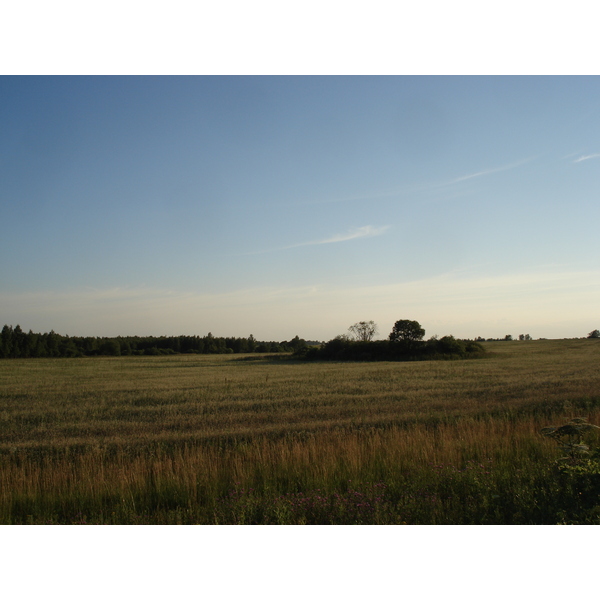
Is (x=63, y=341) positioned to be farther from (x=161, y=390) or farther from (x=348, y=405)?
(x=348, y=405)

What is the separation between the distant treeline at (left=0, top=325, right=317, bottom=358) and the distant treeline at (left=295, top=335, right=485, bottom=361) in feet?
31.0

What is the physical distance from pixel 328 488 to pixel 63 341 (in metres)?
117

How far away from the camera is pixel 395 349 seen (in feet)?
217

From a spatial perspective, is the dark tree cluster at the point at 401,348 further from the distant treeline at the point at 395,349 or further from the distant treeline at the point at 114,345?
the distant treeline at the point at 114,345

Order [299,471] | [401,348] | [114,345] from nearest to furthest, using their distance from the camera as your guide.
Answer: [299,471] → [401,348] → [114,345]

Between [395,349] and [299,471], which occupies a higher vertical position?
[299,471]

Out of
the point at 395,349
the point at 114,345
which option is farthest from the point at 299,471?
the point at 114,345

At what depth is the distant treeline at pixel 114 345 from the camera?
96312mm

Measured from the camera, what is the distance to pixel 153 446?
37.4 feet

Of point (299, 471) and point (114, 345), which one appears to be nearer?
point (299, 471)

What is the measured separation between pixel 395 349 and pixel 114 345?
79585 mm

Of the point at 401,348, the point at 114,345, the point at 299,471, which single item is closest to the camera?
the point at 299,471

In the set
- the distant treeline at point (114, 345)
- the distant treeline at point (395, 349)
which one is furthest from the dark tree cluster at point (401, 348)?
the distant treeline at point (114, 345)

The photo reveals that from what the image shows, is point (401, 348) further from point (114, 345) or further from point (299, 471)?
point (114, 345)
